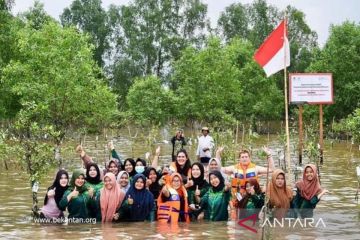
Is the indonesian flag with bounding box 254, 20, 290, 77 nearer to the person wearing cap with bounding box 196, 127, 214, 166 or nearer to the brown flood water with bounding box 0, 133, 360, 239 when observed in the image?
the brown flood water with bounding box 0, 133, 360, 239

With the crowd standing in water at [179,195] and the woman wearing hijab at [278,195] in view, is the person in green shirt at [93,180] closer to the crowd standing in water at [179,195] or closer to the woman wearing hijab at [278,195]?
the crowd standing in water at [179,195]

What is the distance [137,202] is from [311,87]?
1343 cm

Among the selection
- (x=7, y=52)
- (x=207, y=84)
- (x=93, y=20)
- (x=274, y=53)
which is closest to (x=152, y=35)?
(x=93, y=20)

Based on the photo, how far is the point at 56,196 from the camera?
1040 centimetres

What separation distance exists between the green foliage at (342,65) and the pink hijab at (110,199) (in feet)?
101

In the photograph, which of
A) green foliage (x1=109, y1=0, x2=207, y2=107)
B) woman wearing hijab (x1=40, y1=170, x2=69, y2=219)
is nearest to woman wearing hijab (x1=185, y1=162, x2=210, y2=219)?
woman wearing hijab (x1=40, y1=170, x2=69, y2=219)

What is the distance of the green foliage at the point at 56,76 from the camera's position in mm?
25844

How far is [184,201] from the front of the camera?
1038 centimetres

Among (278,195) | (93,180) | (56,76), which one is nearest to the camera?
(278,195)

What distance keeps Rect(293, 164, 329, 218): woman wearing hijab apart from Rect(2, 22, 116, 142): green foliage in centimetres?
1687

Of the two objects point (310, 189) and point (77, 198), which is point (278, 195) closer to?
point (310, 189)

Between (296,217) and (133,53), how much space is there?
1887 inches

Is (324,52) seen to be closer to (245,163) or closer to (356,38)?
(356,38)

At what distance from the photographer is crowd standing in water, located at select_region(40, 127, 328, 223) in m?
9.95
